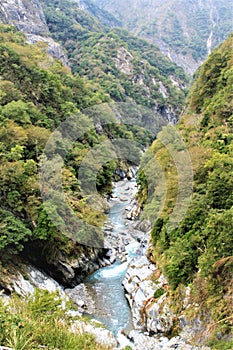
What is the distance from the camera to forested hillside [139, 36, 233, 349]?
43.6 feet

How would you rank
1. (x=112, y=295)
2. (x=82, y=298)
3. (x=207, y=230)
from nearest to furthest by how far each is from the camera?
(x=207, y=230) < (x=82, y=298) < (x=112, y=295)

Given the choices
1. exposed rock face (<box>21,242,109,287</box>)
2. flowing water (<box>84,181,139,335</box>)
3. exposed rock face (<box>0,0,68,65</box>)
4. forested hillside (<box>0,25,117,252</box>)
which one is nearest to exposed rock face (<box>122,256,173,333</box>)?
flowing water (<box>84,181,139,335</box>)

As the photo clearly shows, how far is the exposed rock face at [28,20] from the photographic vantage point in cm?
7450

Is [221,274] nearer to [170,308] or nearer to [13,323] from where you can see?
[170,308]

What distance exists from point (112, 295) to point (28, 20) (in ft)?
265

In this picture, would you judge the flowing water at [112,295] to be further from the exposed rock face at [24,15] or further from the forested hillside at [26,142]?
the exposed rock face at [24,15]

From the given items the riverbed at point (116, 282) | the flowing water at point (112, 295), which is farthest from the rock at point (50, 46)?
the flowing water at point (112, 295)

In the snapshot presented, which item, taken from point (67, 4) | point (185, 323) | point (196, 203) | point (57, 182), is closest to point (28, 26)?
point (67, 4)

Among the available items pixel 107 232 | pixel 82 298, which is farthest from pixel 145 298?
pixel 107 232

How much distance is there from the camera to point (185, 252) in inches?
636

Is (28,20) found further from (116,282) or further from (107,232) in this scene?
(116,282)

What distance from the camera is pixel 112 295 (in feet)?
63.6

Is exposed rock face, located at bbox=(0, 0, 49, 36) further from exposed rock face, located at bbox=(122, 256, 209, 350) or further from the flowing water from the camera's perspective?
exposed rock face, located at bbox=(122, 256, 209, 350)

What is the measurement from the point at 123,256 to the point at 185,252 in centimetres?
882
